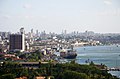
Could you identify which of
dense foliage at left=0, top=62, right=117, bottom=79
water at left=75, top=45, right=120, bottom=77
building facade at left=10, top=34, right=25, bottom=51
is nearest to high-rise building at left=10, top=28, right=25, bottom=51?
building facade at left=10, top=34, right=25, bottom=51

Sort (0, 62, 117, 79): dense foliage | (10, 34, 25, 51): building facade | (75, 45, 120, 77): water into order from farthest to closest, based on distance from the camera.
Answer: (10, 34, 25, 51): building facade
(75, 45, 120, 77): water
(0, 62, 117, 79): dense foliage

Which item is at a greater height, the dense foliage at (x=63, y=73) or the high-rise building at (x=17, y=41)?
the high-rise building at (x=17, y=41)

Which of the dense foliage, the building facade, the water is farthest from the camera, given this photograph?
the building facade

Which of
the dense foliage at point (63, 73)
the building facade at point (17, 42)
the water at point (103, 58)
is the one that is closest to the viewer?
the dense foliage at point (63, 73)

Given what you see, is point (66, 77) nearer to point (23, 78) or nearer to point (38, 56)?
point (23, 78)

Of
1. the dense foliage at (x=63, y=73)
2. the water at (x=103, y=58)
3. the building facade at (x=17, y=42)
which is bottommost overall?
the dense foliage at (x=63, y=73)

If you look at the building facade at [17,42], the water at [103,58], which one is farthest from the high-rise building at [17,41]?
the water at [103,58]

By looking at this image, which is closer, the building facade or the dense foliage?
the dense foliage

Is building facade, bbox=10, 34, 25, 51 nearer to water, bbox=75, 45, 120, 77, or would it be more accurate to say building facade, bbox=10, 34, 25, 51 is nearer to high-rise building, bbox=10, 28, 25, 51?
high-rise building, bbox=10, 28, 25, 51

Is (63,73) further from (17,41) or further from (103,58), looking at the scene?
(17,41)

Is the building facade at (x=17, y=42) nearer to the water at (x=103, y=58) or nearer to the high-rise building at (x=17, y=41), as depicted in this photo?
the high-rise building at (x=17, y=41)

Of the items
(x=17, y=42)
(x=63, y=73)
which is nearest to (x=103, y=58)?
(x=17, y=42)
